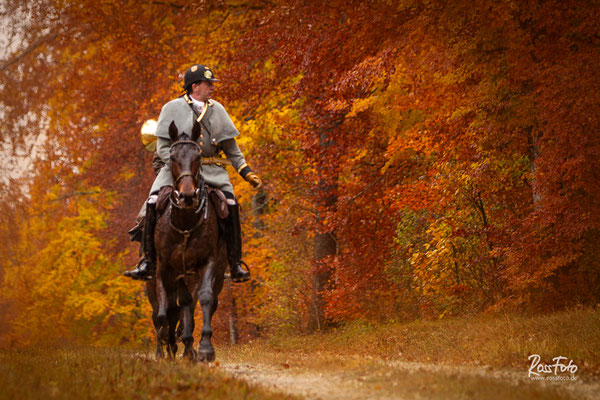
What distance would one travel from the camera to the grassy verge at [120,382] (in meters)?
5.36

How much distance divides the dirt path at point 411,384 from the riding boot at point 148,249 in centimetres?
172

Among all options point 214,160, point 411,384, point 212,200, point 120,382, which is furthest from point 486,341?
point 120,382

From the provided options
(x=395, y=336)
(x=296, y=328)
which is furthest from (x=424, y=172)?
(x=296, y=328)

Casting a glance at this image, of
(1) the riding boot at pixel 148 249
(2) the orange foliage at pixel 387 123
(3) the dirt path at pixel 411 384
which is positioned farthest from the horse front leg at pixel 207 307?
(2) the orange foliage at pixel 387 123

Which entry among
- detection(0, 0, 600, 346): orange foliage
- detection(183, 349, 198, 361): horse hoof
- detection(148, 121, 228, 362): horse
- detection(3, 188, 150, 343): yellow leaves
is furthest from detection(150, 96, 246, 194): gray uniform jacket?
detection(3, 188, 150, 343): yellow leaves

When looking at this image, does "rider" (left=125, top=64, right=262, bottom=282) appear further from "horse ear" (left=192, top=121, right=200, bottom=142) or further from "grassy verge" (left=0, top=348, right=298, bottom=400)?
"grassy verge" (left=0, top=348, right=298, bottom=400)

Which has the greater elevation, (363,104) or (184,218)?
(363,104)

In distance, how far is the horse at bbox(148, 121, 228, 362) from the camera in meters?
8.05

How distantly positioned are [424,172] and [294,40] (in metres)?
4.05

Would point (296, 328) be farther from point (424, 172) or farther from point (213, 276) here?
point (213, 276)

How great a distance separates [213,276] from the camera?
8.48m

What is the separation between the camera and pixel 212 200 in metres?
8.70

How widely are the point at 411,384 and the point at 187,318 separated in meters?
3.14

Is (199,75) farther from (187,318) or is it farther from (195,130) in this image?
(187,318)
